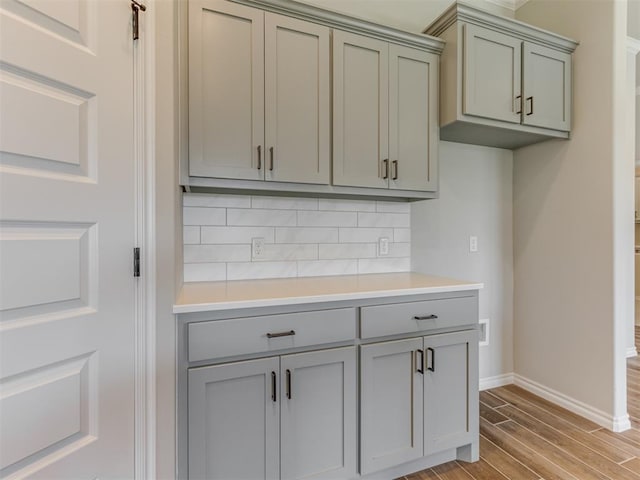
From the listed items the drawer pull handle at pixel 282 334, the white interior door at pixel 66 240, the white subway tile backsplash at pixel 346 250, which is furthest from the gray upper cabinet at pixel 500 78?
the white interior door at pixel 66 240

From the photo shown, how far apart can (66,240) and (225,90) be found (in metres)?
0.94

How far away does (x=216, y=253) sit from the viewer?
1.82m

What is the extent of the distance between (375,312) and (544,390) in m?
1.83

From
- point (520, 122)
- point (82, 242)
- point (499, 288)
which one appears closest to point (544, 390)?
point (499, 288)

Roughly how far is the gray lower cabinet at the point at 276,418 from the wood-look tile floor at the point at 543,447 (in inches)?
21.5

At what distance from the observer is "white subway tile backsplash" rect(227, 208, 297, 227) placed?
6.11 ft

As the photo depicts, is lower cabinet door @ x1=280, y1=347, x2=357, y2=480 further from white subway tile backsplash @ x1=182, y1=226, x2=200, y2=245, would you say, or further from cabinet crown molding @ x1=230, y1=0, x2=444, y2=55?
cabinet crown molding @ x1=230, y1=0, x2=444, y2=55

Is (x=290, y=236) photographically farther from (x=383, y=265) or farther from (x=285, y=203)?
(x=383, y=265)


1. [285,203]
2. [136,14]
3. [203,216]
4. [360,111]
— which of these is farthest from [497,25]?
[203,216]

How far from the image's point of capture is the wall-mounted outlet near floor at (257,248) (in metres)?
1.90

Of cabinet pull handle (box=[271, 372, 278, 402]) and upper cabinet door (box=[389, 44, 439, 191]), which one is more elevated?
upper cabinet door (box=[389, 44, 439, 191])

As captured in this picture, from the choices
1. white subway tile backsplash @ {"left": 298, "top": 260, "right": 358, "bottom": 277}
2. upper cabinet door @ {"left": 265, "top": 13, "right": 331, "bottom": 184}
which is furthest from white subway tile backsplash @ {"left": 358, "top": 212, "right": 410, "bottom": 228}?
upper cabinet door @ {"left": 265, "top": 13, "right": 331, "bottom": 184}

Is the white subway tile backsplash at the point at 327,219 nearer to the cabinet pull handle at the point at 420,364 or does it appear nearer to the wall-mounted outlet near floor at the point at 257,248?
the wall-mounted outlet near floor at the point at 257,248

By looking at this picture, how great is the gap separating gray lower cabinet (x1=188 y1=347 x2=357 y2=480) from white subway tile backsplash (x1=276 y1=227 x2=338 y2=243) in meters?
0.77
